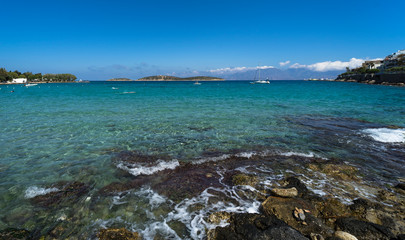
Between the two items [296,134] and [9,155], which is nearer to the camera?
[9,155]

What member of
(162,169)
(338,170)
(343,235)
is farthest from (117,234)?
(338,170)

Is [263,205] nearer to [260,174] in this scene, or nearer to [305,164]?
[260,174]

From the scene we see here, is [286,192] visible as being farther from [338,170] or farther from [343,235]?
[338,170]

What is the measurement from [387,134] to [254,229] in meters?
14.5

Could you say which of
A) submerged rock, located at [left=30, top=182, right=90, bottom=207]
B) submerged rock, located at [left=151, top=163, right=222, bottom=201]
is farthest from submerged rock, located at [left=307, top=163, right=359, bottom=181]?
submerged rock, located at [left=30, top=182, right=90, bottom=207]

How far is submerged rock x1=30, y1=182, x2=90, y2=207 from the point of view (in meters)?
6.63

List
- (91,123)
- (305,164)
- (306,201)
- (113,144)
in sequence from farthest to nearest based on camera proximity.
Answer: (91,123) → (113,144) → (305,164) → (306,201)

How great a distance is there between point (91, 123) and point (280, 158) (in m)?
15.6

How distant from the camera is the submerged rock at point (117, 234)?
16.8 ft

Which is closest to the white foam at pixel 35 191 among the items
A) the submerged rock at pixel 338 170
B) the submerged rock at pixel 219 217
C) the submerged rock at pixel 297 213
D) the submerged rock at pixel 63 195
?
the submerged rock at pixel 63 195

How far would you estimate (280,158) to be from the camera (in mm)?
10156

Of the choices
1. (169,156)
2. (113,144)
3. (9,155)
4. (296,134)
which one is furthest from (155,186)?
(296,134)

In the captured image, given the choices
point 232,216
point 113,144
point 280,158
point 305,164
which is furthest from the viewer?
point 113,144

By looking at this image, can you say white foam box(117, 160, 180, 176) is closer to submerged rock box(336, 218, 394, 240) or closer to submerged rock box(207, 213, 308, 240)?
submerged rock box(207, 213, 308, 240)
